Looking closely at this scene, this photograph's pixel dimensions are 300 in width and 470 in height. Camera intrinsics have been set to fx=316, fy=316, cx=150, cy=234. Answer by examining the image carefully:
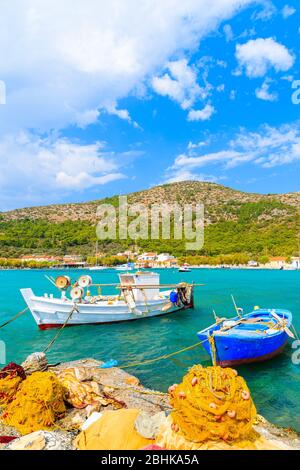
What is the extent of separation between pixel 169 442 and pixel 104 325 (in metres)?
16.2

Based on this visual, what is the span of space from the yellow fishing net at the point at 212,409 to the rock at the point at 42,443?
5.96 feet

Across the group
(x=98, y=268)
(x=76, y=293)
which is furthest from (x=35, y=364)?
(x=98, y=268)

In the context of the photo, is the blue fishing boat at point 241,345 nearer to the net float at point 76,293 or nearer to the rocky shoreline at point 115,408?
the rocky shoreline at point 115,408

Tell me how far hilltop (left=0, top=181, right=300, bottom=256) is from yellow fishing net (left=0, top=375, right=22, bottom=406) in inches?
4075

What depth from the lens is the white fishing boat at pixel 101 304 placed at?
1892 cm

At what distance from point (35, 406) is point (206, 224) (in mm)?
123112

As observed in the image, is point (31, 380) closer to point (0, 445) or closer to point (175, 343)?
point (0, 445)

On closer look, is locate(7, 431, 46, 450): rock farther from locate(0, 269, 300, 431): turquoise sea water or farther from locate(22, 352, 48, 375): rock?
locate(0, 269, 300, 431): turquoise sea water

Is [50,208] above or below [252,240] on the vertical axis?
above

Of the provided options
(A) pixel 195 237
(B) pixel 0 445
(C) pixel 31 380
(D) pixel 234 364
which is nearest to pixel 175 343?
(D) pixel 234 364

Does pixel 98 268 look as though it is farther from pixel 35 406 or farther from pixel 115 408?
pixel 35 406

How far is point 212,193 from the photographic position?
483ft

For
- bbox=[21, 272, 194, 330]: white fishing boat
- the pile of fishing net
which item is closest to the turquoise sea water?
bbox=[21, 272, 194, 330]: white fishing boat
